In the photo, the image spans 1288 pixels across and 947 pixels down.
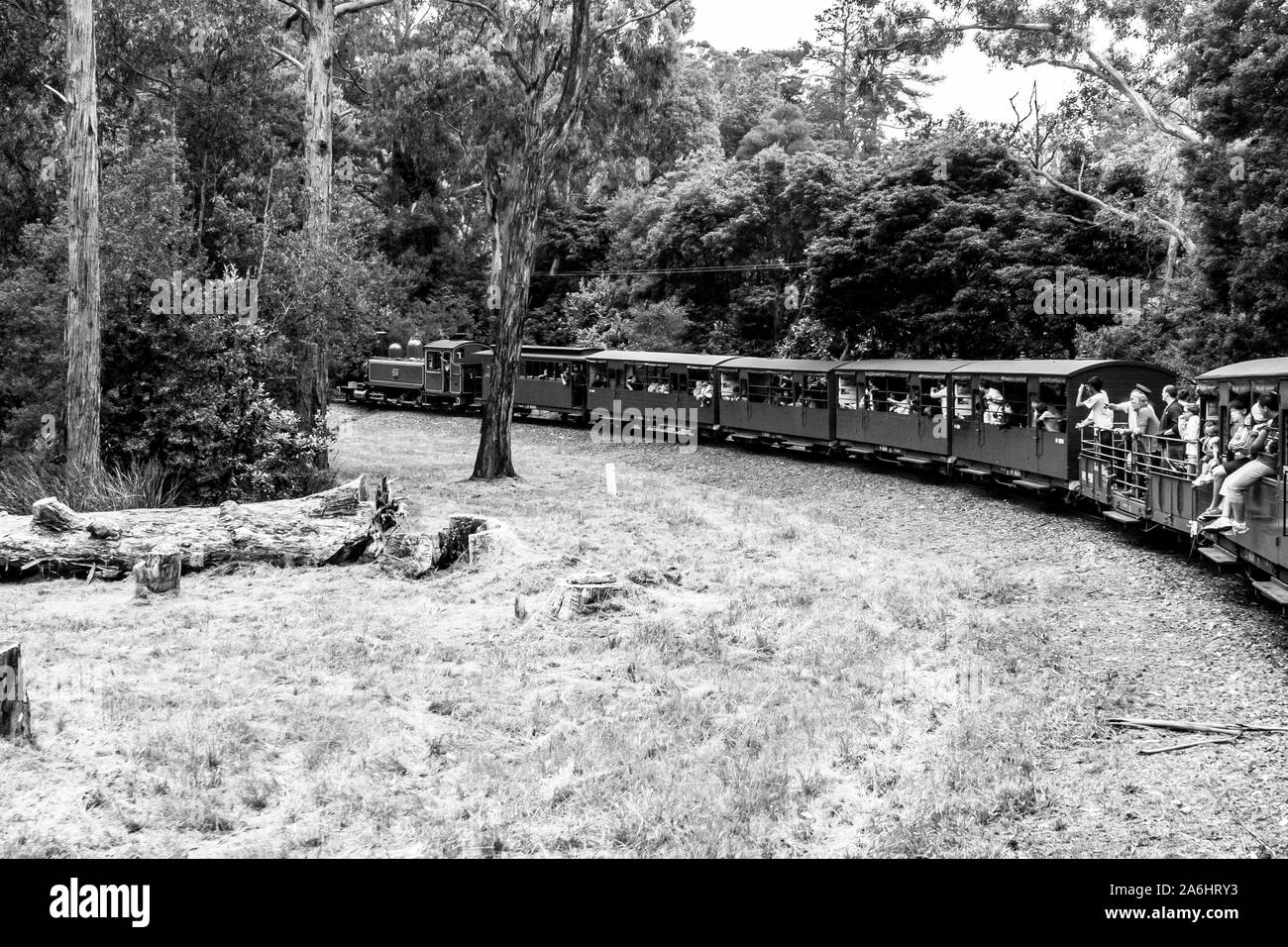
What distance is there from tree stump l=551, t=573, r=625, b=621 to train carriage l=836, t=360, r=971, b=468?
1298cm

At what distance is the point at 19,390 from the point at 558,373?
19.1 metres

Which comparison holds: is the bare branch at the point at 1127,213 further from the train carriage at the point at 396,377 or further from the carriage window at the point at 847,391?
the train carriage at the point at 396,377

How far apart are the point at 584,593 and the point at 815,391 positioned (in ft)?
58.2

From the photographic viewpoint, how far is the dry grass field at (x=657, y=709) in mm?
5953

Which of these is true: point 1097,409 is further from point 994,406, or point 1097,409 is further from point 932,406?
point 932,406

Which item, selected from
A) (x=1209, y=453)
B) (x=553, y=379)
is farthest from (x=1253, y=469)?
(x=553, y=379)

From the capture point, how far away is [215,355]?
17.6 metres

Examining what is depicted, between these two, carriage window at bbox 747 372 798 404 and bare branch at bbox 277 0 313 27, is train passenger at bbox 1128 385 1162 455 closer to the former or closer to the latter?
carriage window at bbox 747 372 798 404

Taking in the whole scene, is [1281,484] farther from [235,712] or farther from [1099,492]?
[235,712]

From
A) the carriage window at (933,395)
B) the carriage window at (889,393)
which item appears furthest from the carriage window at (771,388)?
the carriage window at (933,395)

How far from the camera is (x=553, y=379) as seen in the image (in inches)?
1446

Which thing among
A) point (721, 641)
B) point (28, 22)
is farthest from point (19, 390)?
point (721, 641)
